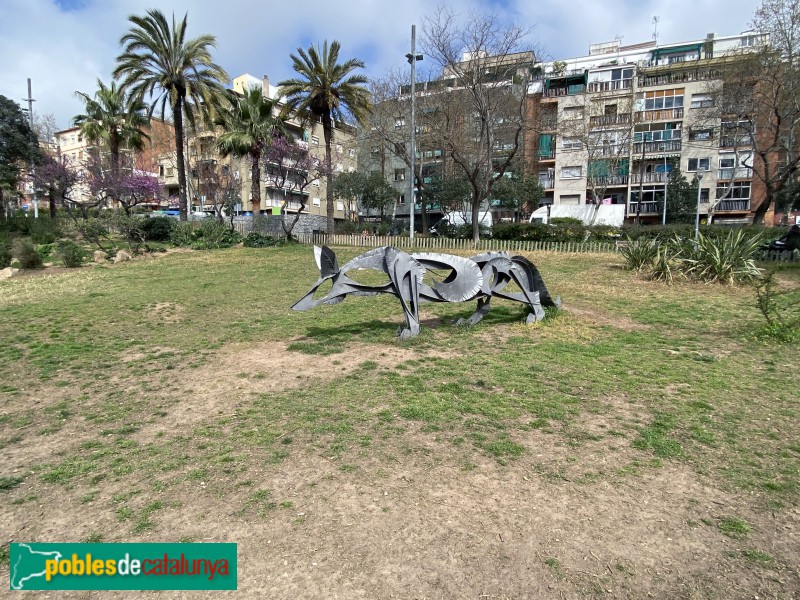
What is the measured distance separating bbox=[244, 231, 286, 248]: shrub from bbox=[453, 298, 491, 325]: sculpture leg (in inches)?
790

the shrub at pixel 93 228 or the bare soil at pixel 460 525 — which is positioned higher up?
the shrub at pixel 93 228

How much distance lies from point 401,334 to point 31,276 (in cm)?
1582

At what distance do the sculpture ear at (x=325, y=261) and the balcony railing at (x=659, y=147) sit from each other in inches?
1667

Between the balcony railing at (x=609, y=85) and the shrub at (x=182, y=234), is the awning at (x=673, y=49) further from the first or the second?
the shrub at (x=182, y=234)

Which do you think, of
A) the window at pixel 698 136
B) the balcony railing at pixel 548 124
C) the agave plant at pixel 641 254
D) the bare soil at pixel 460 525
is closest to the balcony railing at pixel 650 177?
the window at pixel 698 136

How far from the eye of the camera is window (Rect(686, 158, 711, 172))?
41969 mm

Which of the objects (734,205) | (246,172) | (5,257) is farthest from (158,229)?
(734,205)

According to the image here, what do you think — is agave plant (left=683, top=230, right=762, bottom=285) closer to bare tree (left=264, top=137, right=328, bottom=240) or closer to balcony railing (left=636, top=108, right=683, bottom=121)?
bare tree (left=264, top=137, right=328, bottom=240)

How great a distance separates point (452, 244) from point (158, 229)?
1714 cm

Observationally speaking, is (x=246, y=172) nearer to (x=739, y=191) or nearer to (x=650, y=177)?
(x=650, y=177)

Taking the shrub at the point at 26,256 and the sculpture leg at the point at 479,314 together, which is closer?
the sculpture leg at the point at 479,314

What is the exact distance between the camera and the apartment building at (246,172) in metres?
36.6

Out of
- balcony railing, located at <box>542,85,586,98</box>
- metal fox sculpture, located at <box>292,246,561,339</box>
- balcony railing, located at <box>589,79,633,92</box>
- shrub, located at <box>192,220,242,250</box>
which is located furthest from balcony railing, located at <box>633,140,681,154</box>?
metal fox sculpture, located at <box>292,246,561,339</box>

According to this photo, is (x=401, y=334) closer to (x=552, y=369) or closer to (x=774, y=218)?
(x=552, y=369)
